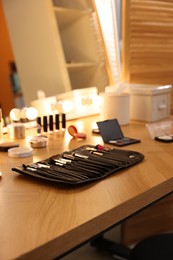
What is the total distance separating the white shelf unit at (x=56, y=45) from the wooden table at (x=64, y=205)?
639mm

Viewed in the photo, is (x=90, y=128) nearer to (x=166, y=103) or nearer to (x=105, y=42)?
(x=166, y=103)

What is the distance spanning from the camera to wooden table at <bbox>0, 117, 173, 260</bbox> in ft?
1.68

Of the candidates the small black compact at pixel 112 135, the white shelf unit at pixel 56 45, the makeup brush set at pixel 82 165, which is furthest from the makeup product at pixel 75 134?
the white shelf unit at pixel 56 45

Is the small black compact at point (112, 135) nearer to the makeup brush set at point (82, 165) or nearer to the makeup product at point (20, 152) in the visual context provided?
the makeup brush set at point (82, 165)

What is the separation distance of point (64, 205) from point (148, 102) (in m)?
0.99

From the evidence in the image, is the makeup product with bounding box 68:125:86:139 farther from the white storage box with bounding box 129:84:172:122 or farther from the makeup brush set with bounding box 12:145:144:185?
the white storage box with bounding box 129:84:172:122

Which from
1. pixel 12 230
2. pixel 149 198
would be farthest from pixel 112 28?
pixel 12 230

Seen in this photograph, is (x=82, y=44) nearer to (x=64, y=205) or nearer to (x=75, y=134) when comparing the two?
(x=75, y=134)

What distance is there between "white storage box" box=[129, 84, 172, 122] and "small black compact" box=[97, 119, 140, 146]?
373 millimetres

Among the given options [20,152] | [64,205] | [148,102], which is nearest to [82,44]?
[148,102]

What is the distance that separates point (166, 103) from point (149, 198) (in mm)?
981

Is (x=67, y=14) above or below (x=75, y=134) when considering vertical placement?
above

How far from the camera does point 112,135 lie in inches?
46.3

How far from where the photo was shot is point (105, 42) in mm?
1785
